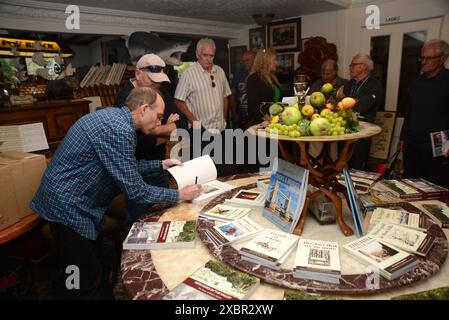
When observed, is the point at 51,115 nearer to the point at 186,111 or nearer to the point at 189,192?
the point at 186,111

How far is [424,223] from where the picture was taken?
4.51 ft

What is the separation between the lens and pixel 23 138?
2.38 m

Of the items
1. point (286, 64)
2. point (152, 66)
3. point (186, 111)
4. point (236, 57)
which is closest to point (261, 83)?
point (186, 111)

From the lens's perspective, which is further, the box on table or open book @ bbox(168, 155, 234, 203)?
open book @ bbox(168, 155, 234, 203)

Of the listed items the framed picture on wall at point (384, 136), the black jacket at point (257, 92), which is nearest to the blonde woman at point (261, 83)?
the black jacket at point (257, 92)

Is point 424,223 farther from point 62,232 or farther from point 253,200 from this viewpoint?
point 62,232

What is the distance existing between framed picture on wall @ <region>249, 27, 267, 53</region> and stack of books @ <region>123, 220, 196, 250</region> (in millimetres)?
4397

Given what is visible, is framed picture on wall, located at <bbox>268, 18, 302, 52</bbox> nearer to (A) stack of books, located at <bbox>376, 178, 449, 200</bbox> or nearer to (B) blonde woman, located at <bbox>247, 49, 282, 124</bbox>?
(B) blonde woman, located at <bbox>247, 49, 282, 124</bbox>

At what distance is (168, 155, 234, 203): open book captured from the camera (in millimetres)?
1734

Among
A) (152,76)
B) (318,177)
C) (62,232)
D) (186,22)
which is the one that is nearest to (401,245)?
(318,177)

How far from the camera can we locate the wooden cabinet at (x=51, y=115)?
2338 millimetres

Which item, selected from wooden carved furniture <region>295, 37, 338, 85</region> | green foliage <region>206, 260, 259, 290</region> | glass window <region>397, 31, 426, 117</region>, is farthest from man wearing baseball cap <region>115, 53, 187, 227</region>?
glass window <region>397, 31, 426, 117</region>

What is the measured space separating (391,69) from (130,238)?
4.09 m

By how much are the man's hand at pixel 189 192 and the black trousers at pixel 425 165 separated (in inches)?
92.2
